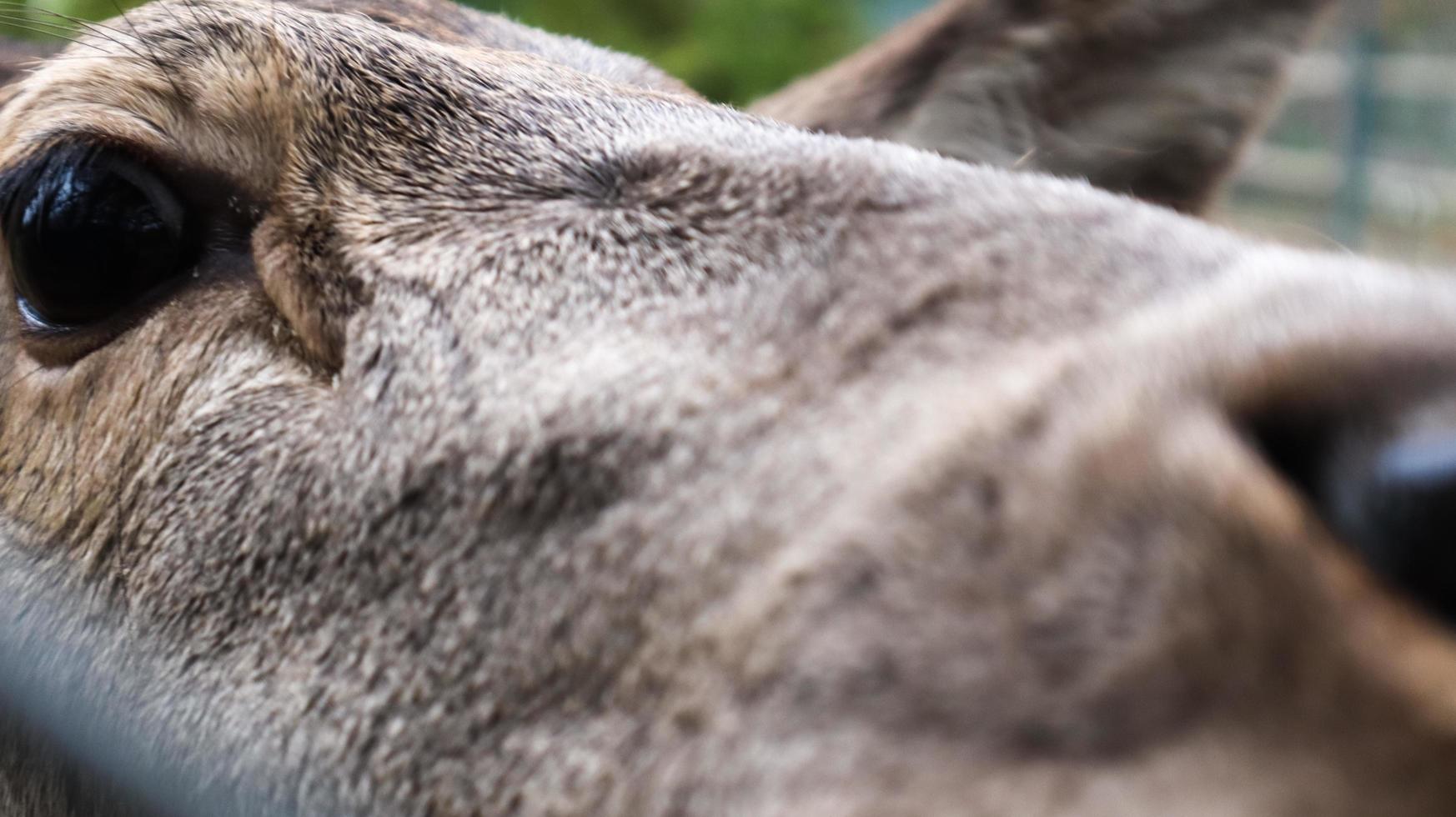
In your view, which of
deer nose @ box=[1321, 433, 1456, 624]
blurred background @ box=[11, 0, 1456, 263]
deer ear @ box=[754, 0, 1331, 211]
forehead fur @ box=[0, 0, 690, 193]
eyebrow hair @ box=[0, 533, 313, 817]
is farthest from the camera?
blurred background @ box=[11, 0, 1456, 263]

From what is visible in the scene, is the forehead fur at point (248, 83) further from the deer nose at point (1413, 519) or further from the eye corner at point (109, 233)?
the deer nose at point (1413, 519)

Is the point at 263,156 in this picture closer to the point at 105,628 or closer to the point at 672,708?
the point at 105,628

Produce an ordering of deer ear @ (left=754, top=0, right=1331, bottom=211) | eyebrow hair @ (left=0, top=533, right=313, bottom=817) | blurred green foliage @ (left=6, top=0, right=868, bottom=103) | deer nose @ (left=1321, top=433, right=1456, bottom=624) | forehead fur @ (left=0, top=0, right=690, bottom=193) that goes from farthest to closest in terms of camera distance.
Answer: blurred green foliage @ (left=6, top=0, right=868, bottom=103)
deer ear @ (left=754, top=0, right=1331, bottom=211)
forehead fur @ (left=0, top=0, right=690, bottom=193)
eyebrow hair @ (left=0, top=533, right=313, bottom=817)
deer nose @ (left=1321, top=433, right=1456, bottom=624)

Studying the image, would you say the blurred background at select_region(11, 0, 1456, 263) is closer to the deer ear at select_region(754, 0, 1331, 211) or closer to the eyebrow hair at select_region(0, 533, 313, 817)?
the deer ear at select_region(754, 0, 1331, 211)

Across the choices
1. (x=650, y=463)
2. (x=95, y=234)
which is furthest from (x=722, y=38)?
(x=650, y=463)

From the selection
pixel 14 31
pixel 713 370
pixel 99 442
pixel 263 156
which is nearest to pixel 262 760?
pixel 99 442

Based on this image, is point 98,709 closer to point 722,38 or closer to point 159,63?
point 159,63

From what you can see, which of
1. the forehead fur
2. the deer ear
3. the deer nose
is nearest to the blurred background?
the deer ear
